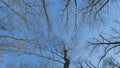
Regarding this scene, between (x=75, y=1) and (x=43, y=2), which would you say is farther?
(x=75, y=1)

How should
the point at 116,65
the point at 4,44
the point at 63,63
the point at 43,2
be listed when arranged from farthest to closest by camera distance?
the point at 116,65
the point at 63,63
the point at 4,44
the point at 43,2

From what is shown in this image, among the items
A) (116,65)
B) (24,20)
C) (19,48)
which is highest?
(24,20)

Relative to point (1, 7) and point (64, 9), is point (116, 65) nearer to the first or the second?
point (64, 9)

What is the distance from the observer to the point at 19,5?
412 inches

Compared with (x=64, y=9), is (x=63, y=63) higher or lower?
lower

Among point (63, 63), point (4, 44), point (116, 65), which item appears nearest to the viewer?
point (4, 44)

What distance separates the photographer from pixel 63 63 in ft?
60.2

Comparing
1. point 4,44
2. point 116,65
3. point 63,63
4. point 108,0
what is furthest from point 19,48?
point 116,65

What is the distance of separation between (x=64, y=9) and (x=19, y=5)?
1986 millimetres

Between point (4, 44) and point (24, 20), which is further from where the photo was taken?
point (4, 44)

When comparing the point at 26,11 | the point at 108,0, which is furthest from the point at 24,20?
the point at 108,0

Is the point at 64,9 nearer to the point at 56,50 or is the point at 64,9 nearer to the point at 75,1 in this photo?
the point at 75,1

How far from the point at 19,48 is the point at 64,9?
2.78m

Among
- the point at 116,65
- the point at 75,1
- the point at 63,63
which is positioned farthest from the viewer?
the point at 116,65
